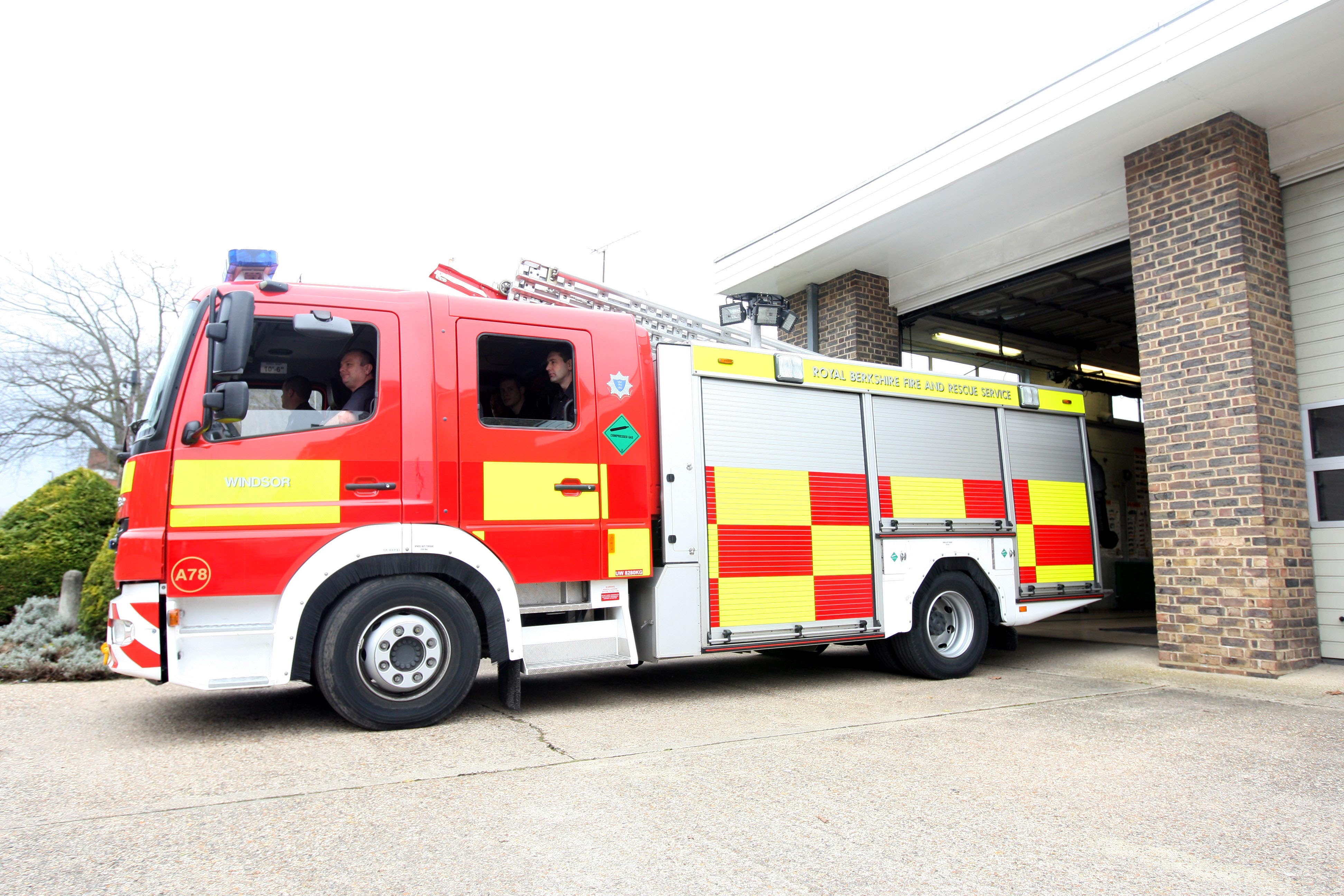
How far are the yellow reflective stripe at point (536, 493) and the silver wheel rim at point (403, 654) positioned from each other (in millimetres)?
751

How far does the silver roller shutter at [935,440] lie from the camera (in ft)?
23.6

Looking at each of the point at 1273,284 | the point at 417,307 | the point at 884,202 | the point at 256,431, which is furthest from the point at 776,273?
the point at 256,431

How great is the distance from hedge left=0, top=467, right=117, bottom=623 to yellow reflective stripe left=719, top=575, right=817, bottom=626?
698cm

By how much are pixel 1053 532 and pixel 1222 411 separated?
1689 millimetres

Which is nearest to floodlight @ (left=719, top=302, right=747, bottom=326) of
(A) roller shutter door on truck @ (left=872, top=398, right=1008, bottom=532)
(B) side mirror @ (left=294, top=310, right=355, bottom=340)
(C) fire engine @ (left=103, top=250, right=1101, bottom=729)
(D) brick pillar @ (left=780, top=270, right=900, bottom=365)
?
(C) fire engine @ (left=103, top=250, right=1101, bottom=729)

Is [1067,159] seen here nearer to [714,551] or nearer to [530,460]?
[714,551]

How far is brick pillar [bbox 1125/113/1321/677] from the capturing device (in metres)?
7.02

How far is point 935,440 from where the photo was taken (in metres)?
7.45

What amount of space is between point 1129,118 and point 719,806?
677 centimetres

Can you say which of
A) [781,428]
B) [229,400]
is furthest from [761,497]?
[229,400]

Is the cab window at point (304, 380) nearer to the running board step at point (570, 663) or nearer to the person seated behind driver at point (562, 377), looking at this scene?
the person seated behind driver at point (562, 377)

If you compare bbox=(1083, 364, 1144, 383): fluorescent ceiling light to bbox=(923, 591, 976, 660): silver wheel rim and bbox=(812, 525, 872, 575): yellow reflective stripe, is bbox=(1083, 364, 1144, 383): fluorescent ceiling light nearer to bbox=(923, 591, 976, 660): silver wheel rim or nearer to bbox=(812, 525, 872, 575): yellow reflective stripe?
bbox=(923, 591, 976, 660): silver wheel rim

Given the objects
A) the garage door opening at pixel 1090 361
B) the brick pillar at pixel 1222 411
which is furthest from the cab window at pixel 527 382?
the garage door opening at pixel 1090 361

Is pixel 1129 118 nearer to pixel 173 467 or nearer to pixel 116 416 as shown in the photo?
pixel 173 467
